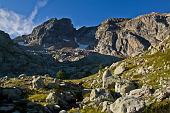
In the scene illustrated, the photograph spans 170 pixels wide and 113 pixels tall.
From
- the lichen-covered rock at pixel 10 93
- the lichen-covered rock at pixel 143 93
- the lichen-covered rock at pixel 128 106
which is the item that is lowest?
the lichen-covered rock at pixel 128 106

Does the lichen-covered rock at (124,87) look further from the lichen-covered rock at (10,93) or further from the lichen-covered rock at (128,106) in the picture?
the lichen-covered rock at (128,106)

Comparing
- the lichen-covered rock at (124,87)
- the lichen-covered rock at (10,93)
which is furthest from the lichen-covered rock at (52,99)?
the lichen-covered rock at (124,87)

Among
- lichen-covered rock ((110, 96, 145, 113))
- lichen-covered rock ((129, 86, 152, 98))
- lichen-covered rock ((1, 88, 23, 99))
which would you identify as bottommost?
lichen-covered rock ((110, 96, 145, 113))

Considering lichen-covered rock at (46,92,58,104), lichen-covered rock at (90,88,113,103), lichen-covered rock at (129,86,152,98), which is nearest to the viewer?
lichen-covered rock at (129,86,152,98)

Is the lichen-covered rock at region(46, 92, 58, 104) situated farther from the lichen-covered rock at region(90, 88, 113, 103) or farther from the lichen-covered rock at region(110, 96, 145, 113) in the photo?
the lichen-covered rock at region(110, 96, 145, 113)

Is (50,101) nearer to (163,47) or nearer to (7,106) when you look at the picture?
(7,106)

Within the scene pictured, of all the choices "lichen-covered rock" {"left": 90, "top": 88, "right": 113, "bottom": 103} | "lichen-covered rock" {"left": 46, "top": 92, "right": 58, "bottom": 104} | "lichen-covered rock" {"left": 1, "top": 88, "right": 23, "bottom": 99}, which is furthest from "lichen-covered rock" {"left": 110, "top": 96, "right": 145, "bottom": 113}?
"lichen-covered rock" {"left": 1, "top": 88, "right": 23, "bottom": 99}

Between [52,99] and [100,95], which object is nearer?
[100,95]

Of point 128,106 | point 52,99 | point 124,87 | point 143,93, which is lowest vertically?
point 128,106

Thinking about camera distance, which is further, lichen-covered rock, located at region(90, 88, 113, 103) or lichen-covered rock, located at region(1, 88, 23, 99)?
lichen-covered rock, located at region(1, 88, 23, 99)

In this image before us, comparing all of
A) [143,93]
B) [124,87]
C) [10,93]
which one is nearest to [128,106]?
[143,93]

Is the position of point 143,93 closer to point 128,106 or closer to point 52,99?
point 128,106

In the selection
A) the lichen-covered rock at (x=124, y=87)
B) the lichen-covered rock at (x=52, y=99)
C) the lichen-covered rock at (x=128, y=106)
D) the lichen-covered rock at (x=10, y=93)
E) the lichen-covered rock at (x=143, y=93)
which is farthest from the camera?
the lichen-covered rock at (x=124, y=87)

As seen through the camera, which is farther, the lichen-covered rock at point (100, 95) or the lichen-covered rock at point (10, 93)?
the lichen-covered rock at point (10, 93)
